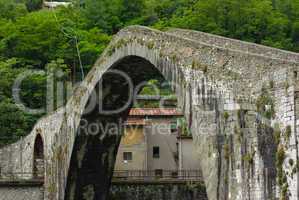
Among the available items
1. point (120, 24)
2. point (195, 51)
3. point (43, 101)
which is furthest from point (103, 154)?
point (120, 24)

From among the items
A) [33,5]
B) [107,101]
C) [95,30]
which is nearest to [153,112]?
[95,30]

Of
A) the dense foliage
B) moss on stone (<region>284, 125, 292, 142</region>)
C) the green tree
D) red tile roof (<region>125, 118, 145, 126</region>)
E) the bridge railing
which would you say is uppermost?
the green tree

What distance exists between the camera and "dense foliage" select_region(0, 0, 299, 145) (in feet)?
147

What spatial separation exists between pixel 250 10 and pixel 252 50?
3164 centimetres

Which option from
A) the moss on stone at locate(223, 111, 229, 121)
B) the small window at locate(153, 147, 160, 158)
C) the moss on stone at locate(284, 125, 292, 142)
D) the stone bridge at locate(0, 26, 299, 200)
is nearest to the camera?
the moss on stone at locate(284, 125, 292, 142)

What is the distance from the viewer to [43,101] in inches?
1607

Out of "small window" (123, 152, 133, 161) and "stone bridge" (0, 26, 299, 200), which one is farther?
"small window" (123, 152, 133, 161)

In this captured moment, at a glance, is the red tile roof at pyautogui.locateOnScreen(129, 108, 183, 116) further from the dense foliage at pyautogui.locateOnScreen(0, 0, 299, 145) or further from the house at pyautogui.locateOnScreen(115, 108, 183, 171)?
the dense foliage at pyautogui.locateOnScreen(0, 0, 299, 145)

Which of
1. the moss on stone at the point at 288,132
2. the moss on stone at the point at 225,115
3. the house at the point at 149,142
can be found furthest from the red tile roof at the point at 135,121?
the moss on stone at the point at 288,132

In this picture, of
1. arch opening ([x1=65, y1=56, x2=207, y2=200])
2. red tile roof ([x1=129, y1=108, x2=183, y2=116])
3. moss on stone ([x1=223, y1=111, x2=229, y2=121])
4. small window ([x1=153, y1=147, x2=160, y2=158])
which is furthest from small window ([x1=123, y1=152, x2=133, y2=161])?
moss on stone ([x1=223, y1=111, x2=229, y2=121])

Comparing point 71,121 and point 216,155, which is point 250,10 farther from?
point 216,155

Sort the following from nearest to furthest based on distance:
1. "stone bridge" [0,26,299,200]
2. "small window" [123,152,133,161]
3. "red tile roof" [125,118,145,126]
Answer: "stone bridge" [0,26,299,200] → "red tile roof" [125,118,145,126] → "small window" [123,152,133,161]

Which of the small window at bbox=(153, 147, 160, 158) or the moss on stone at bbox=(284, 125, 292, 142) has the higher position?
the small window at bbox=(153, 147, 160, 158)

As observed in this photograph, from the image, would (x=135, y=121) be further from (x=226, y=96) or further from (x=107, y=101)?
(x=226, y=96)
